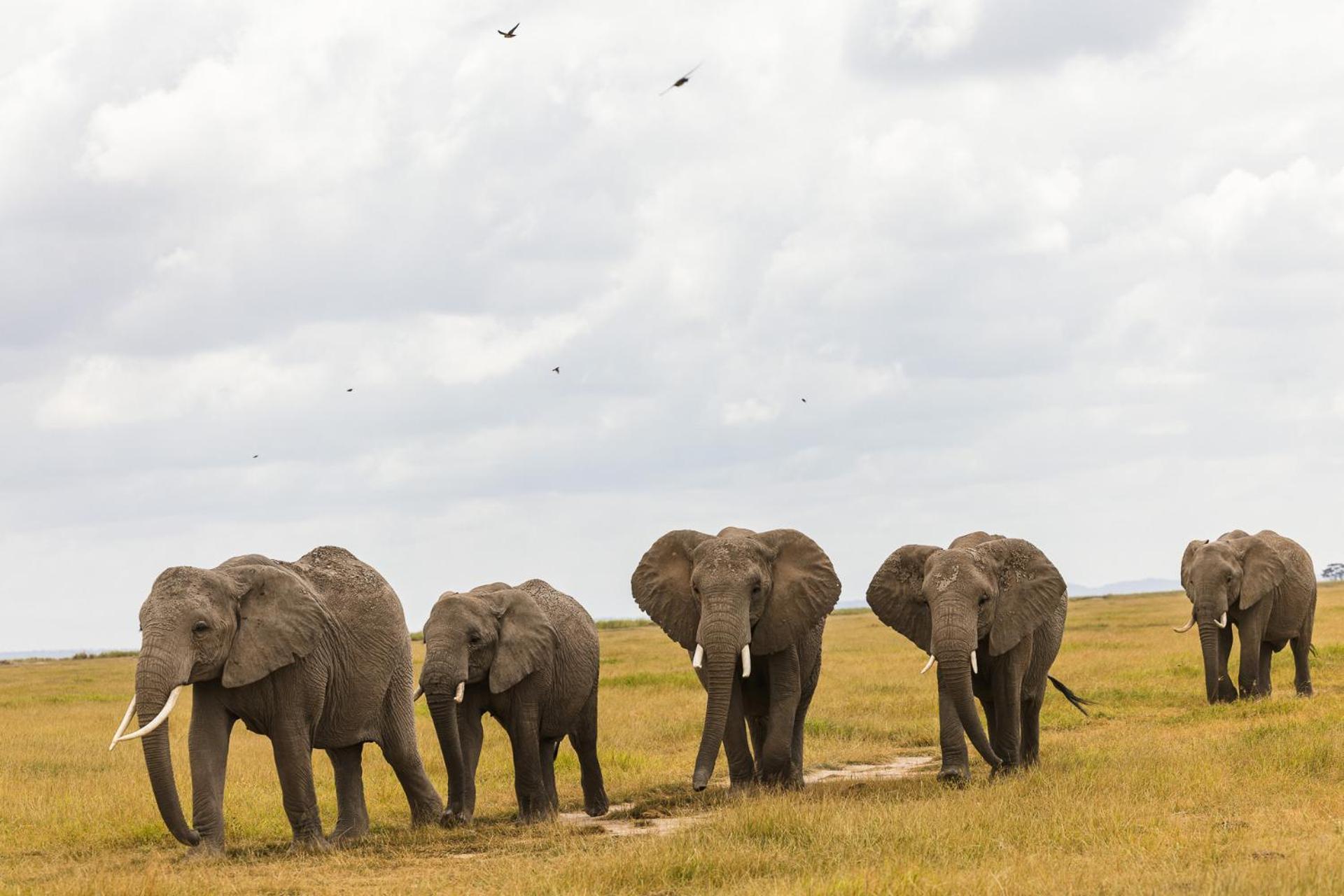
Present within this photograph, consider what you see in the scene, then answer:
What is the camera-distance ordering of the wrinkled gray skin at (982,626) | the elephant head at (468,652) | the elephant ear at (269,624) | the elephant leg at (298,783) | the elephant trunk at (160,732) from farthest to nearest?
the wrinkled gray skin at (982,626)
the elephant head at (468,652)
the elephant leg at (298,783)
the elephant ear at (269,624)
the elephant trunk at (160,732)

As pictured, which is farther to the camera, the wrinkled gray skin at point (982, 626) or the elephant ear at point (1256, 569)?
the elephant ear at point (1256, 569)

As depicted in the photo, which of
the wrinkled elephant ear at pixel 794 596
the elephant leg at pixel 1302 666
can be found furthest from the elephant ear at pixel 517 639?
the elephant leg at pixel 1302 666

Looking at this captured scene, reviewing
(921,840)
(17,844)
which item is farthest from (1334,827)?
(17,844)

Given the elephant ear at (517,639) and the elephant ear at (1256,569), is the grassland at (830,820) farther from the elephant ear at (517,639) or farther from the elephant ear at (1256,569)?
the elephant ear at (1256,569)

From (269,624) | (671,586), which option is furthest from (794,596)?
(269,624)

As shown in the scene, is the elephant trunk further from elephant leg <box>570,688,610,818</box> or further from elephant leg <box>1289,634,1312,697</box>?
elephant leg <box>1289,634,1312,697</box>

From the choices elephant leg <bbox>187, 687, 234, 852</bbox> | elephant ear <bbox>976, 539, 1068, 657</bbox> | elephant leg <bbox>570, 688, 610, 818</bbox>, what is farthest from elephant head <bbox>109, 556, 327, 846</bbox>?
elephant ear <bbox>976, 539, 1068, 657</bbox>

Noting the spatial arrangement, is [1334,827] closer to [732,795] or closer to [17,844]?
[732,795]

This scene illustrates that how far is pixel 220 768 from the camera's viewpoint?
489 inches

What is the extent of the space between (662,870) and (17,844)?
7037 mm

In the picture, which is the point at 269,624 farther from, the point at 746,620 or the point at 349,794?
the point at 746,620

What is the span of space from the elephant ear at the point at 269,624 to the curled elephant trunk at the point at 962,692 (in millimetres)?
5993

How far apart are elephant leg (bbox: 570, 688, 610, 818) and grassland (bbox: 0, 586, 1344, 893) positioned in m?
0.46

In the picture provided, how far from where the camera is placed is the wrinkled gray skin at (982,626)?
1438 cm
